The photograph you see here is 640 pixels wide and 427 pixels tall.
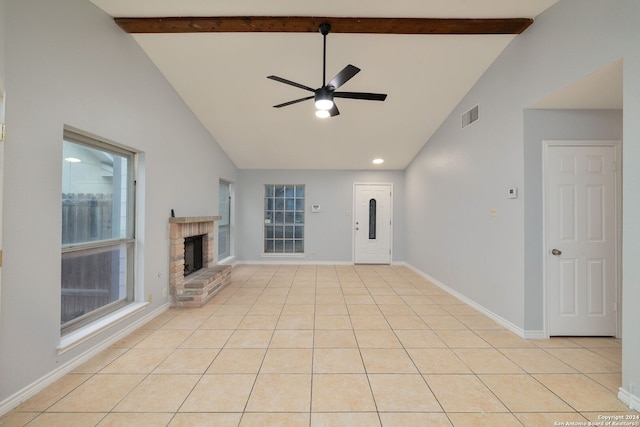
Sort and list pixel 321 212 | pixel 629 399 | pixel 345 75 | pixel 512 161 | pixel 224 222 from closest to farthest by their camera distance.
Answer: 1. pixel 629 399
2. pixel 345 75
3. pixel 512 161
4. pixel 224 222
5. pixel 321 212

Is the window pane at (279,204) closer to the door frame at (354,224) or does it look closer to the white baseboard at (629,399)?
the door frame at (354,224)

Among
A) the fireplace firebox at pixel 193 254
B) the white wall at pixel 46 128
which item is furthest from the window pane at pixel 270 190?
the white wall at pixel 46 128

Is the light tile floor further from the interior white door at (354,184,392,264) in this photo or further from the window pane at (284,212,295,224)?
the window pane at (284,212,295,224)

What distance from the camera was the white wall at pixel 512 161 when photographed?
181 centimetres

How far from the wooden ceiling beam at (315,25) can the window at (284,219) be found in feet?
13.4

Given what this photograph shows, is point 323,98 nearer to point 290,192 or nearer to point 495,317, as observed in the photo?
point 495,317

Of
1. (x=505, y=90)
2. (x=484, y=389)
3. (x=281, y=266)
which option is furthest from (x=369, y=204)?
(x=484, y=389)

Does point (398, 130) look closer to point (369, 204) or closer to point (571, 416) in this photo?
point (369, 204)

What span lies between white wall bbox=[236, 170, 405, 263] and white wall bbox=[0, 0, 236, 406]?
138 inches

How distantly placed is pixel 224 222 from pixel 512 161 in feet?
17.4

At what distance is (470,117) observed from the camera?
143 inches

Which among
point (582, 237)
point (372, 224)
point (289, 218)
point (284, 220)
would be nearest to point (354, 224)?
point (372, 224)

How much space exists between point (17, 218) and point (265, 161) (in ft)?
14.8

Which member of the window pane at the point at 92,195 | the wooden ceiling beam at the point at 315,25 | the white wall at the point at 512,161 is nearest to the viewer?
the white wall at the point at 512,161
